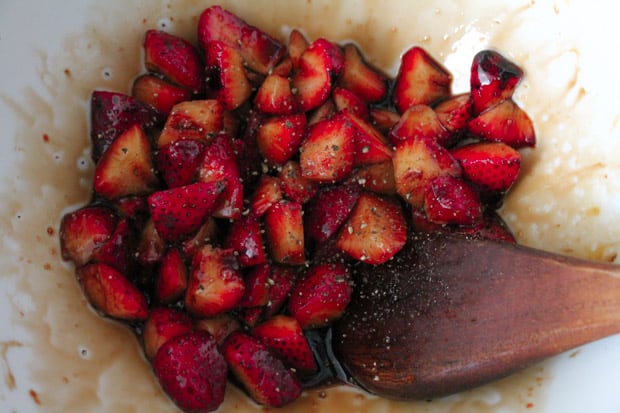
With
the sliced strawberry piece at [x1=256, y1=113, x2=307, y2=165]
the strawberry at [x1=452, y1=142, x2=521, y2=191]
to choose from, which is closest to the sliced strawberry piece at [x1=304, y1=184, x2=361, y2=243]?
the sliced strawberry piece at [x1=256, y1=113, x2=307, y2=165]

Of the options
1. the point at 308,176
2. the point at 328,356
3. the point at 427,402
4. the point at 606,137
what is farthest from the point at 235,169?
the point at 606,137

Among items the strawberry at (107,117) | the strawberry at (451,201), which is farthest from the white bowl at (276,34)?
the strawberry at (451,201)

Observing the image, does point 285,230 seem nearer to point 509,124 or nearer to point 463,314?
point 463,314

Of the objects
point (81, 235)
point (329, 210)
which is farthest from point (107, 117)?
point (329, 210)

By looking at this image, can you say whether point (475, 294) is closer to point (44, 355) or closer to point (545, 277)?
point (545, 277)

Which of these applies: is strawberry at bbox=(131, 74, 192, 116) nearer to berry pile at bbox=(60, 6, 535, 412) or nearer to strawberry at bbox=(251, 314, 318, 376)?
berry pile at bbox=(60, 6, 535, 412)
